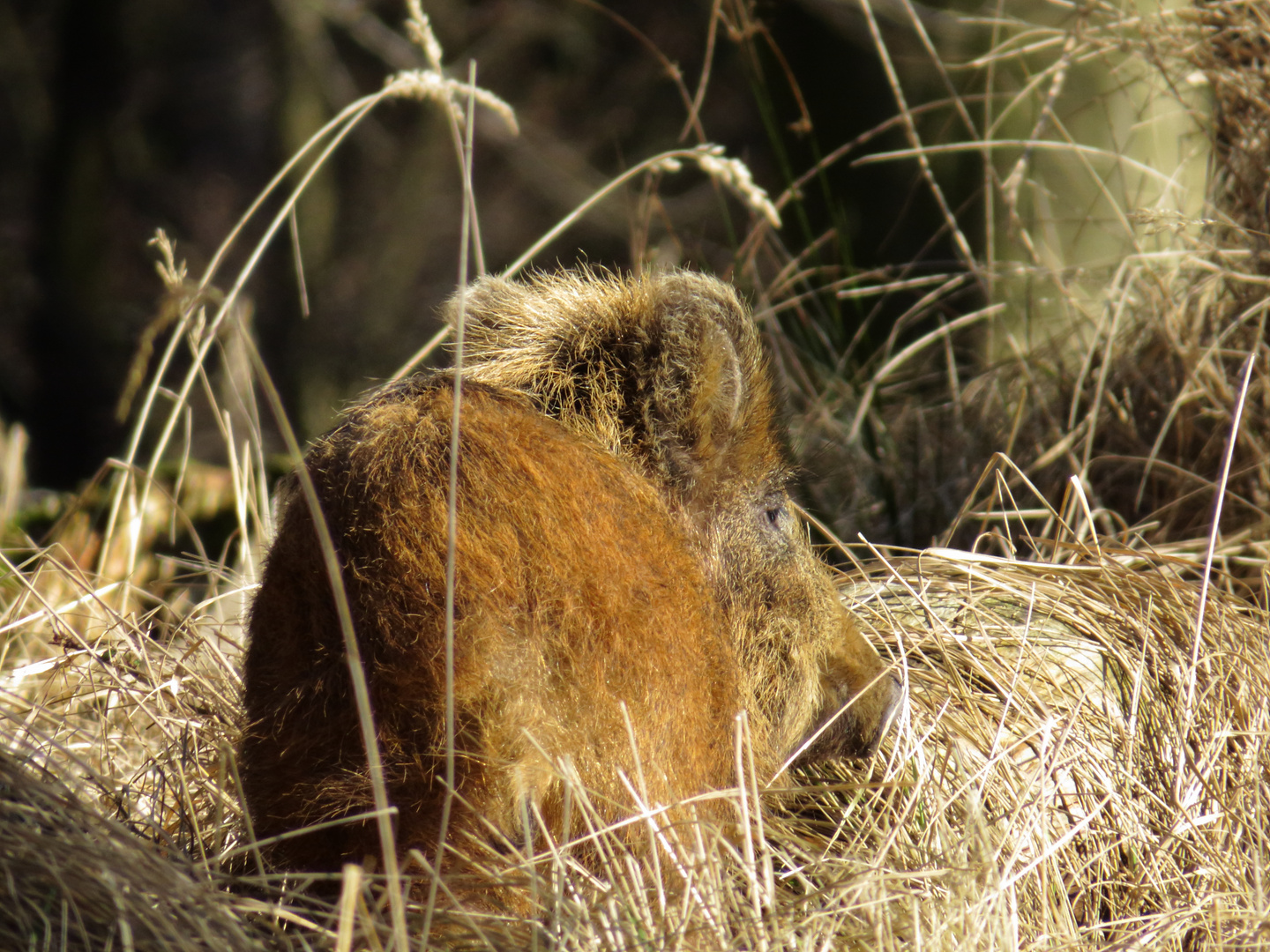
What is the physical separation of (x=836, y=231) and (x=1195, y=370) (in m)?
1.32

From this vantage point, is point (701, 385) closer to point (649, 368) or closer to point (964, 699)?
point (649, 368)

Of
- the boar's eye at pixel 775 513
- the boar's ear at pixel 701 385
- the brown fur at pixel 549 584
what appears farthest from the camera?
the boar's eye at pixel 775 513

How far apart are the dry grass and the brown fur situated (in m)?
0.11

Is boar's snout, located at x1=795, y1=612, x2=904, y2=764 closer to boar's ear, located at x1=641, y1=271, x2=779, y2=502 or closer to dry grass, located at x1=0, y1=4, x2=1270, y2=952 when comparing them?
dry grass, located at x1=0, y1=4, x2=1270, y2=952

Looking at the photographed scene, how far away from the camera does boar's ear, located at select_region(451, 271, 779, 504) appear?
1.99m

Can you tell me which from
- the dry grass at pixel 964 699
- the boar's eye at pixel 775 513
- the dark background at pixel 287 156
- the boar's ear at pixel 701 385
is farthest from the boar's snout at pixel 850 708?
the dark background at pixel 287 156

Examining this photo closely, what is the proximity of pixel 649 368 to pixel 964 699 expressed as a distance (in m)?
0.97

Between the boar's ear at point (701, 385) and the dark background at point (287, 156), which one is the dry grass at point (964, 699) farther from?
the dark background at point (287, 156)

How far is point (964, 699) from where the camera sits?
2361 mm

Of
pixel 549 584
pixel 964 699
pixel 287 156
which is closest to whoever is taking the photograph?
pixel 549 584

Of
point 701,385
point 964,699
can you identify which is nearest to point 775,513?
point 701,385

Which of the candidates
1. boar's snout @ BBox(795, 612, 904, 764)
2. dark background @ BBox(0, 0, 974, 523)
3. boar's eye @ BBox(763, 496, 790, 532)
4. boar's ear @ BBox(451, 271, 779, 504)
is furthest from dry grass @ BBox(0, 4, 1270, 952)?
dark background @ BBox(0, 0, 974, 523)

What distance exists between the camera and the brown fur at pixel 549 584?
1.71 metres

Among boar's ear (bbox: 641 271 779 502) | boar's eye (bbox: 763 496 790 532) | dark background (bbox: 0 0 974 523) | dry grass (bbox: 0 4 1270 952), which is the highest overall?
boar's ear (bbox: 641 271 779 502)
